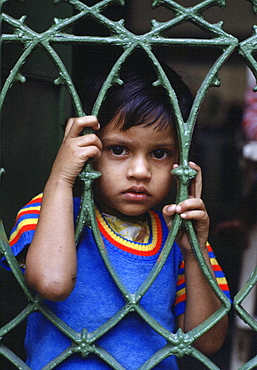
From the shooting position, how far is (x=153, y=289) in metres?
1.29

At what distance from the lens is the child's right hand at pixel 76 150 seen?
1023 millimetres

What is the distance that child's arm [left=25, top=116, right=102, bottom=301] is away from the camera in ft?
3.40

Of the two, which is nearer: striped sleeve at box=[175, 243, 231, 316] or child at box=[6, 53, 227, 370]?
child at box=[6, 53, 227, 370]

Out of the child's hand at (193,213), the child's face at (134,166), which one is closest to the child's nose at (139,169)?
the child's face at (134,166)

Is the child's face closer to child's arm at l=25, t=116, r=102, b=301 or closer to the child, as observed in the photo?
the child

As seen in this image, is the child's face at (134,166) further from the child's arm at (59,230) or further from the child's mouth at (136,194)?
the child's arm at (59,230)

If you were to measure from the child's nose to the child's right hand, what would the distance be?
0.15m

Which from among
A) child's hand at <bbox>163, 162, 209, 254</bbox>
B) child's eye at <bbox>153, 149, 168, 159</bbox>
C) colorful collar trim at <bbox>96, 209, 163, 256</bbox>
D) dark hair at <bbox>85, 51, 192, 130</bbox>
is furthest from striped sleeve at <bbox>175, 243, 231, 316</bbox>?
dark hair at <bbox>85, 51, 192, 130</bbox>

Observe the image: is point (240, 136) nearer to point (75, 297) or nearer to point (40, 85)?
point (40, 85)

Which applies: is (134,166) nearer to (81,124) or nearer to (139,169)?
(139,169)

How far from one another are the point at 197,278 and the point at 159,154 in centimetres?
34

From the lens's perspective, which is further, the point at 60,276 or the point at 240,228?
the point at 240,228

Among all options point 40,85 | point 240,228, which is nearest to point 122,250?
point 40,85

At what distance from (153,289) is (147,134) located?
422 mm
